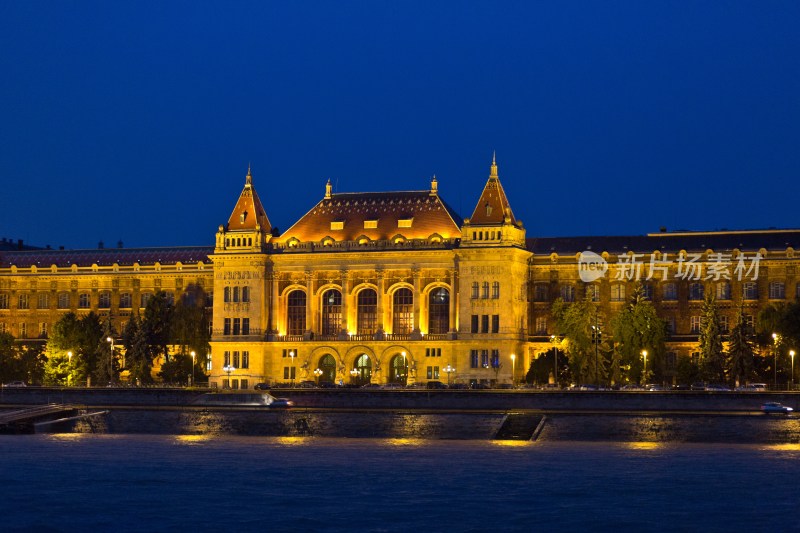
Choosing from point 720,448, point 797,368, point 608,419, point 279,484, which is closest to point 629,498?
point 279,484

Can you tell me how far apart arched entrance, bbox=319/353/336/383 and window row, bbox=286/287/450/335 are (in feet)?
7.02

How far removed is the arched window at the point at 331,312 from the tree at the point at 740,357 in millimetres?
32871

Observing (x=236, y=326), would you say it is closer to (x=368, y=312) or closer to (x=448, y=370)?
(x=368, y=312)

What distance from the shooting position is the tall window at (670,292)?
421 feet

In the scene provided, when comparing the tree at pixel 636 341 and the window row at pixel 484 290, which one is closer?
the tree at pixel 636 341

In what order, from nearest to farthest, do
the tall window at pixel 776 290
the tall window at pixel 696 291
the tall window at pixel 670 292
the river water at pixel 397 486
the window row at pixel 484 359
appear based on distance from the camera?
the river water at pixel 397 486
the window row at pixel 484 359
the tall window at pixel 776 290
the tall window at pixel 696 291
the tall window at pixel 670 292

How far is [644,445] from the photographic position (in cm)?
8081

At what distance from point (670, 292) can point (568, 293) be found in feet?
27.3

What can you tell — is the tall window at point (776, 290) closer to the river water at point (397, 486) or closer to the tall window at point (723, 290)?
the tall window at point (723, 290)

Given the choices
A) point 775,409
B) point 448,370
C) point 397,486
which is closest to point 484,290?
point 448,370

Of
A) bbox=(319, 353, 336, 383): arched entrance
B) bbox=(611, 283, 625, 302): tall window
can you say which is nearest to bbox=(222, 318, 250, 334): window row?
bbox=(319, 353, 336, 383): arched entrance

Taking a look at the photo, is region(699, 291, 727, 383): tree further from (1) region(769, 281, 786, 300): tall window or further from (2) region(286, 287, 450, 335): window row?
(2) region(286, 287, 450, 335): window row

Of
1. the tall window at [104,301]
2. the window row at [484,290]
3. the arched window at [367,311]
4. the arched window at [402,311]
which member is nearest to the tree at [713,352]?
the window row at [484,290]

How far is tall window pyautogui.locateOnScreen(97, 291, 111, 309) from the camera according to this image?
142 meters
